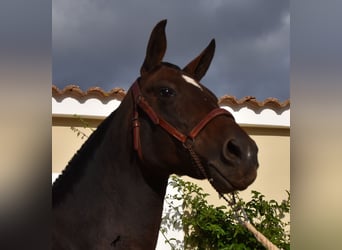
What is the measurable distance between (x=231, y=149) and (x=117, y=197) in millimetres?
375

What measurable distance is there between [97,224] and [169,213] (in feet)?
6.43

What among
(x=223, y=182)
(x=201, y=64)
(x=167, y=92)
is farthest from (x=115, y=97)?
(x=223, y=182)

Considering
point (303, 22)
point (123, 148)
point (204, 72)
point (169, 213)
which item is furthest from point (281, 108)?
point (303, 22)

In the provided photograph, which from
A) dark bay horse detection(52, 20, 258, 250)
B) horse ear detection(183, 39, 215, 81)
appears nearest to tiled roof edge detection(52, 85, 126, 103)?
horse ear detection(183, 39, 215, 81)

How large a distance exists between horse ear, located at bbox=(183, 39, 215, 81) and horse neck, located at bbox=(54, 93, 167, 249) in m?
0.29

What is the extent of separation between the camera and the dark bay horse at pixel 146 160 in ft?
4.20

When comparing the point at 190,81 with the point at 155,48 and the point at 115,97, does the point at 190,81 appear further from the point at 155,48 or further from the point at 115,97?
the point at 115,97

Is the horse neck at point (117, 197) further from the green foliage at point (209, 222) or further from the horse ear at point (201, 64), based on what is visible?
the green foliage at point (209, 222)

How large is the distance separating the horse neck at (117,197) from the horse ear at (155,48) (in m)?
0.15

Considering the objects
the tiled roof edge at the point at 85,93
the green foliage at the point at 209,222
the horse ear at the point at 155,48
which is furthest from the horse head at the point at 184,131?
the green foliage at the point at 209,222

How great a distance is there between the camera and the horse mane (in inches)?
53.3

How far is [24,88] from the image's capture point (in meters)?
0.47

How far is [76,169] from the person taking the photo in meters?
1.40

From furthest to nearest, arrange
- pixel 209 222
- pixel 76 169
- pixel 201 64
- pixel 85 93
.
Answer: pixel 209 222
pixel 85 93
pixel 201 64
pixel 76 169
